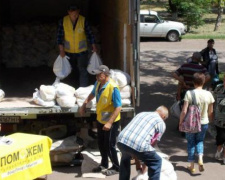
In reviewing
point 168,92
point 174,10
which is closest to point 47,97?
point 168,92

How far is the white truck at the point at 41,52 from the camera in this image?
7547 millimetres

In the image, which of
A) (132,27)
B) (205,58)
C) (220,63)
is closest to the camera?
(132,27)

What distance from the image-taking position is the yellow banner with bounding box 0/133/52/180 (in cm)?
580

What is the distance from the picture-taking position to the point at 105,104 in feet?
23.3

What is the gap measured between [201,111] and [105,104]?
4.66 feet

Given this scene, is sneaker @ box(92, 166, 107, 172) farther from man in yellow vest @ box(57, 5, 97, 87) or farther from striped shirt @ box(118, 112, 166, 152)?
man in yellow vest @ box(57, 5, 97, 87)

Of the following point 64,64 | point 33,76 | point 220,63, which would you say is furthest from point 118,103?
point 220,63

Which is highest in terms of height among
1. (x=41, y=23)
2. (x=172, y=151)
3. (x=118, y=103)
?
(x=41, y=23)

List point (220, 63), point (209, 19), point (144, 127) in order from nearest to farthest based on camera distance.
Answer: point (144, 127) → point (220, 63) → point (209, 19)

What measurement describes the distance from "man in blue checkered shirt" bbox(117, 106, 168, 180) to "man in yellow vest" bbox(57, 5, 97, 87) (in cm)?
272

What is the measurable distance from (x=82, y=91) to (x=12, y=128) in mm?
1282

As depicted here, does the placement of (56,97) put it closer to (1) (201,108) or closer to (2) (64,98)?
(2) (64,98)

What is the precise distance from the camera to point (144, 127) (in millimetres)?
5953

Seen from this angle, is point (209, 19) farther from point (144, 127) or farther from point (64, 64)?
point (144, 127)
